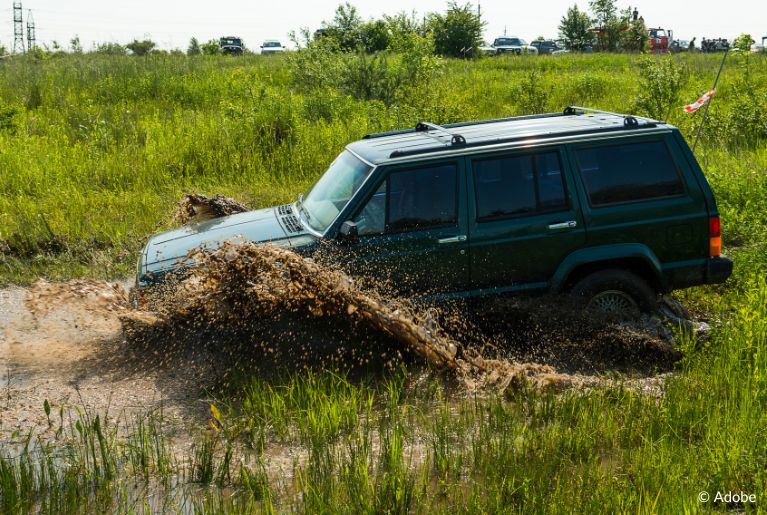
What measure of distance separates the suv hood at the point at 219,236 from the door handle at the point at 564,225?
196 centimetres

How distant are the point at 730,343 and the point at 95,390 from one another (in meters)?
4.88

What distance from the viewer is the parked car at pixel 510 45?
5541 cm

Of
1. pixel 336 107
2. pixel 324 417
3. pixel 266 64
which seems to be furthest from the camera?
pixel 266 64

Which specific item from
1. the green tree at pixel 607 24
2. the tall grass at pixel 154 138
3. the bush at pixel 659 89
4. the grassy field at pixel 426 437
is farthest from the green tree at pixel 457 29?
the grassy field at pixel 426 437

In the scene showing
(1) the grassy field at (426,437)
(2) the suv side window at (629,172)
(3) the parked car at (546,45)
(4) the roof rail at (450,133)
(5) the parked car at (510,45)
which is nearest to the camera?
(1) the grassy field at (426,437)

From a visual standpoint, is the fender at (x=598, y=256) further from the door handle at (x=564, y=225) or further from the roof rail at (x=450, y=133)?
the roof rail at (x=450, y=133)

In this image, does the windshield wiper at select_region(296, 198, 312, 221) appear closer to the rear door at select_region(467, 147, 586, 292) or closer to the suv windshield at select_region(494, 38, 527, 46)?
the rear door at select_region(467, 147, 586, 292)

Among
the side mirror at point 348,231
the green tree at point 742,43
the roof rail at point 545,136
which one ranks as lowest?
the side mirror at point 348,231

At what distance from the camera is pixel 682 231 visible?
21.3ft

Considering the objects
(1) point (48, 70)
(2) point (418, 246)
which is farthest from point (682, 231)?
(1) point (48, 70)

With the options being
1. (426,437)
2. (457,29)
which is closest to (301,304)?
(426,437)

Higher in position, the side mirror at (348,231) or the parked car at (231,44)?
the parked car at (231,44)

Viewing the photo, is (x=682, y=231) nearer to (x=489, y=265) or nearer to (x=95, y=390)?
(x=489, y=265)

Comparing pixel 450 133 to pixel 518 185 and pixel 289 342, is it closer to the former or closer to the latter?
pixel 518 185
